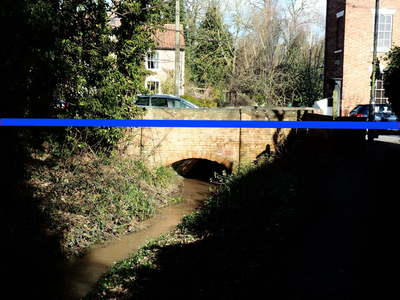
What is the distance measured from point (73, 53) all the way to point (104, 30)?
116 centimetres

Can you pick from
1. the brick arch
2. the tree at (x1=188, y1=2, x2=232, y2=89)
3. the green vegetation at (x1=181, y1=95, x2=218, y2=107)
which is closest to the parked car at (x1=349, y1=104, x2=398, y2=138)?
the brick arch

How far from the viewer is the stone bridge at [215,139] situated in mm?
14672

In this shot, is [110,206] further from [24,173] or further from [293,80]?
[293,80]

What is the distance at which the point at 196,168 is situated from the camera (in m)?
20.3

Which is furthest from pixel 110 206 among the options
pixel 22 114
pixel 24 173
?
pixel 22 114

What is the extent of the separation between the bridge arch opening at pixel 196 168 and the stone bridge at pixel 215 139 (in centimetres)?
319

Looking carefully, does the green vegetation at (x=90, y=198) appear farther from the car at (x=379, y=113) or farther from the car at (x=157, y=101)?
the car at (x=379, y=113)

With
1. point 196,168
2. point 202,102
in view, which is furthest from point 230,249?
point 202,102

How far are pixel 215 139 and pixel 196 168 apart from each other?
5.63 meters

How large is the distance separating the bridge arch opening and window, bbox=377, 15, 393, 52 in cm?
1089

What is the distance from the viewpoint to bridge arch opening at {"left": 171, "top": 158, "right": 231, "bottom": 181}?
61.5 feet

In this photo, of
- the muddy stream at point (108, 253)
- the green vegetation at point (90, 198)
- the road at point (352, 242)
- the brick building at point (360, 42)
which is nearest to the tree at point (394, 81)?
the road at point (352, 242)

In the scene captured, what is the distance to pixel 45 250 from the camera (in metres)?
9.36

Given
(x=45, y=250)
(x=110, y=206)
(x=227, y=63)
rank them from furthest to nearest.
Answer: (x=227, y=63) → (x=110, y=206) → (x=45, y=250)
